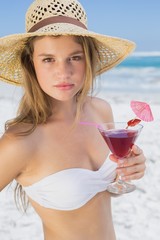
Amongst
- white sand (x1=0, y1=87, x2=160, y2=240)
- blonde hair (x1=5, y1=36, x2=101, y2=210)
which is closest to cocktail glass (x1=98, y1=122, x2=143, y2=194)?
blonde hair (x1=5, y1=36, x2=101, y2=210)

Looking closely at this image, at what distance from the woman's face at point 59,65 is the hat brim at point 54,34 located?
53mm

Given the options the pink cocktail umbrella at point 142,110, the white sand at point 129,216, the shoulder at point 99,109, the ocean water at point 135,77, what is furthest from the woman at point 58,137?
the ocean water at point 135,77

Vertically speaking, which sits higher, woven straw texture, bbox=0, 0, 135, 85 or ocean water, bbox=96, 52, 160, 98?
woven straw texture, bbox=0, 0, 135, 85

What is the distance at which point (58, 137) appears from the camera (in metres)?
2.30

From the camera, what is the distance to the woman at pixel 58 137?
6.77 feet

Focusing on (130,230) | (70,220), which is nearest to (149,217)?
(130,230)

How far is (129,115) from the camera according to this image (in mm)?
9719

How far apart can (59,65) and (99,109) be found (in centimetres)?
76

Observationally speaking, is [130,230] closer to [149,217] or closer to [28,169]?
[149,217]

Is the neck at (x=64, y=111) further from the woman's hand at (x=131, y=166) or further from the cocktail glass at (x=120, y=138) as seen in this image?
the woman's hand at (x=131, y=166)

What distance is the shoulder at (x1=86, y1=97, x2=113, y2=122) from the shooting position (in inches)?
106

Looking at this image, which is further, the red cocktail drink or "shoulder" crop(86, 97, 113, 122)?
"shoulder" crop(86, 97, 113, 122)

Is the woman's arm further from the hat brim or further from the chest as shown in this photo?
the hat brim

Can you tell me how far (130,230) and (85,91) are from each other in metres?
2.34
